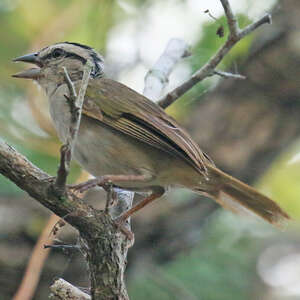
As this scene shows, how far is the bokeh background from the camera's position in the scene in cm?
511

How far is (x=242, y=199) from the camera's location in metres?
3.77

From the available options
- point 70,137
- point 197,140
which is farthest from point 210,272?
point 70,137

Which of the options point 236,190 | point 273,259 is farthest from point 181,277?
point 236,190

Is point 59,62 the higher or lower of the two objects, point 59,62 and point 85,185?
the higher

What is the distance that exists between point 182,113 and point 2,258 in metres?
2.00

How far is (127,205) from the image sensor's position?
3.75m

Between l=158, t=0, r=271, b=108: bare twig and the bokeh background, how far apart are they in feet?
3.18

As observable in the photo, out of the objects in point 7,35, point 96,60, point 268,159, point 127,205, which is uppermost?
point 7,35

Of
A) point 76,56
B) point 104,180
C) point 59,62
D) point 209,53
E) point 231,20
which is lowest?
point 104,180

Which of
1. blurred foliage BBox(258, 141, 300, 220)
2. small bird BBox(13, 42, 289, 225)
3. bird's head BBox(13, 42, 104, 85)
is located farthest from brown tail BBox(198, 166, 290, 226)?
blurred foliage BBox(258, 141, 300, 220)

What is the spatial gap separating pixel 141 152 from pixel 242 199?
0.68m

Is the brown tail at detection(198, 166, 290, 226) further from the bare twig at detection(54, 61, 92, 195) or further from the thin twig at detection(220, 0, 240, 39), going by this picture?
the bare twig at detection(54, 61, 92, 195)

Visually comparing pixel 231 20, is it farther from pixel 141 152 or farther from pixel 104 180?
pixel 104 180

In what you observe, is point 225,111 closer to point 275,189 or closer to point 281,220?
point 275,189
